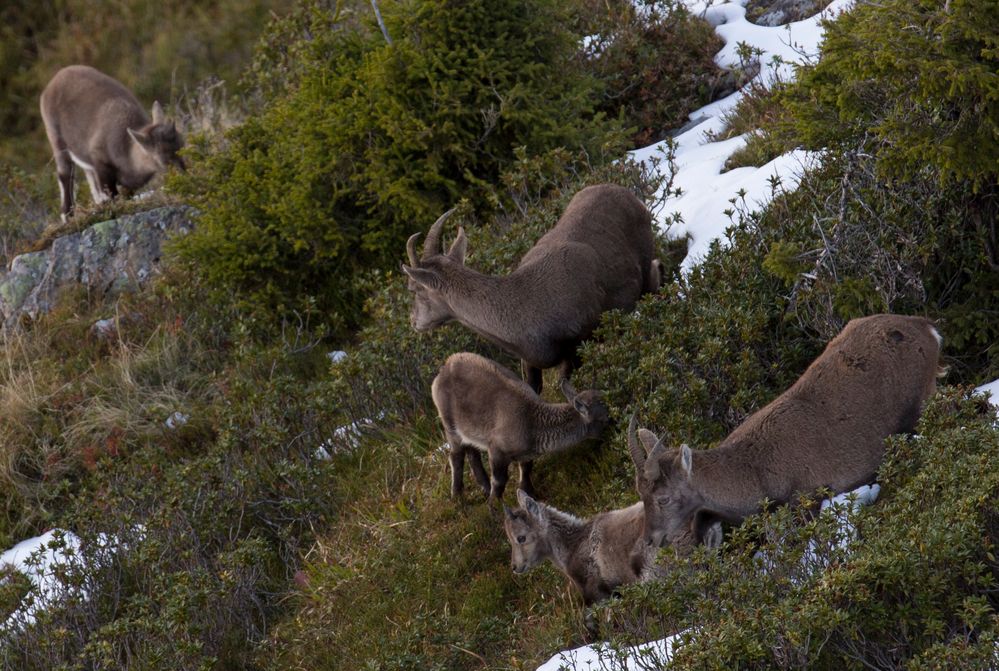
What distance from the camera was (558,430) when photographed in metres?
8.17

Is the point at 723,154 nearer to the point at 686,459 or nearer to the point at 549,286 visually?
the point at 549,286

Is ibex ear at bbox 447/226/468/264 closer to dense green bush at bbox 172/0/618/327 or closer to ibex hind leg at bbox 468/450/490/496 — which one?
ibex hind leg at bbox 468/450/490/496

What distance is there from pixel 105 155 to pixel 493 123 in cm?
631

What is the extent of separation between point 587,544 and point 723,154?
17.6 feet

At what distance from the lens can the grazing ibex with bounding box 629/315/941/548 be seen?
6.79 meters

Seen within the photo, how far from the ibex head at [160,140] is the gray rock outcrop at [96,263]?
0.87 m

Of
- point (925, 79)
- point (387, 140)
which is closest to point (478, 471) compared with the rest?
point (925, 79)

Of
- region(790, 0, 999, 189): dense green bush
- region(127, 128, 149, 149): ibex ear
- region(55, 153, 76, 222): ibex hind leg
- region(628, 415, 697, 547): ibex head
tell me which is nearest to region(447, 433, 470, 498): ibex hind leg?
region(628, 415, 697, 547): ibex head

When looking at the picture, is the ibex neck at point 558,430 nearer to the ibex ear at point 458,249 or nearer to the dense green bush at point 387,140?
the ibex ear at point 458,249

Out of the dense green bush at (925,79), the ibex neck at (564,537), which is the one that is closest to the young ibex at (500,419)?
the ibex neck at (564,537)

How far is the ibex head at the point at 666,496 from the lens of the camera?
6.76 metres

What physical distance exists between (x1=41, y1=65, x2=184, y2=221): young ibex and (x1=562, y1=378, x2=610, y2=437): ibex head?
8.26 m

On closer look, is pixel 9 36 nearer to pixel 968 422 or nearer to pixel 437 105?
pixel 437 105

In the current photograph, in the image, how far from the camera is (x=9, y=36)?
2545 centimetres
